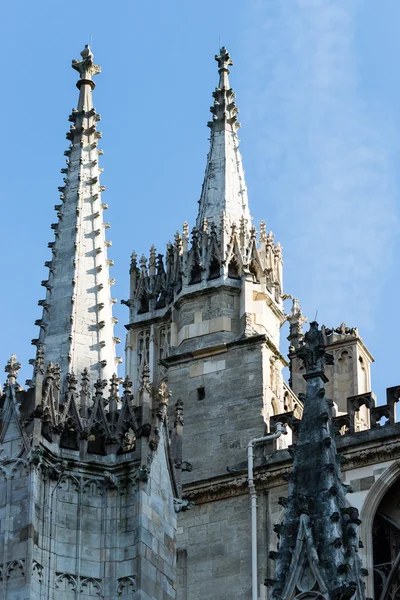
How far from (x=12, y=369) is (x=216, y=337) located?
8081 millimetres

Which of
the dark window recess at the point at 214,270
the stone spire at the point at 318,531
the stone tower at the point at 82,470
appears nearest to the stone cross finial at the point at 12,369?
the stone tower at the point at 82,470

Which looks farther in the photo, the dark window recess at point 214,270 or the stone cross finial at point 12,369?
the dark window recess at point 214,270

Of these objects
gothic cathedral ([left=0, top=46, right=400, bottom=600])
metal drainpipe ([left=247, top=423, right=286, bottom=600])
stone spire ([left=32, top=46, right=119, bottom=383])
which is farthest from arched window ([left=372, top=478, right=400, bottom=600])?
stone spire ([left=32, top=46, right=119, bottom=383])

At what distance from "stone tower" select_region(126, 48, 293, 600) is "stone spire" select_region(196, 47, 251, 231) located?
22 mm

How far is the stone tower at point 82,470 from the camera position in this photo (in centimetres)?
2852

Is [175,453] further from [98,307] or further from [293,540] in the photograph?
[293,540]

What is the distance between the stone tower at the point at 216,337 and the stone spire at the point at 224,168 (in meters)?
0.02

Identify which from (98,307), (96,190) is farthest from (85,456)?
(96,190)

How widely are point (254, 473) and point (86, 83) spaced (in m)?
6.31

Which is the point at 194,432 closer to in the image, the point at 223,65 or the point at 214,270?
the point at 214,270

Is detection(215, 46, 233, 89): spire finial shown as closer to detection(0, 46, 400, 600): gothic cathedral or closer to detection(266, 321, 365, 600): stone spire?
detection(0, 46, 400, 600): gothic cathedral

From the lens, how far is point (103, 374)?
30.5 meters

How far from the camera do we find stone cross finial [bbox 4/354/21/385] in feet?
98.8

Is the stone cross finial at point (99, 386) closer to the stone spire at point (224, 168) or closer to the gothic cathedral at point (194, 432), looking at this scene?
the gothic cathedral at point (194, 432)
